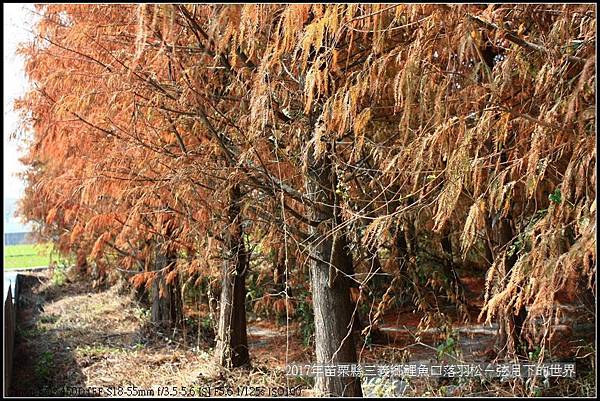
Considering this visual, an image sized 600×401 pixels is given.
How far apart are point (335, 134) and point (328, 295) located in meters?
1.01

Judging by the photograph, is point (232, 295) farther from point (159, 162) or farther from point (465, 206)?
point (465, 206)

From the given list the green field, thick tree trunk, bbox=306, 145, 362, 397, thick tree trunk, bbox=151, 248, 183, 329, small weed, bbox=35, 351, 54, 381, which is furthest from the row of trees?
the green field

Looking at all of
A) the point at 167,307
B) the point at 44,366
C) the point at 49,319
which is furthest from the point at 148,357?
the point at 49,319

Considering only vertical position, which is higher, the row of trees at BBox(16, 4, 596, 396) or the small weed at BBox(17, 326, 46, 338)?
the row of trees at BBox(16, 4, 596, 396)

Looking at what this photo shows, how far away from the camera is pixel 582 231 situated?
1.93 metres

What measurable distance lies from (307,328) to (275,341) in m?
0.52

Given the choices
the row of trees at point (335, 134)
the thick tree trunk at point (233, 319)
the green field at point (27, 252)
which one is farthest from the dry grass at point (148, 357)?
the green field at point (27, 252)

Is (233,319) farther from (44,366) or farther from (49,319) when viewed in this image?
(49,319)

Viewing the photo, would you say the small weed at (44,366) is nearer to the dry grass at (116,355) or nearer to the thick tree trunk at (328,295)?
the dry grass at (116,355)

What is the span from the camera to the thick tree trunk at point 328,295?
3436mm

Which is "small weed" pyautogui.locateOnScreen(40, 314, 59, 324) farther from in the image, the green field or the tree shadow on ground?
the green field

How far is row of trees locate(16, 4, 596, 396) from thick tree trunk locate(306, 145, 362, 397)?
0.04 ft

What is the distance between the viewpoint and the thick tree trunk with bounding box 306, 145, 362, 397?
3.44m

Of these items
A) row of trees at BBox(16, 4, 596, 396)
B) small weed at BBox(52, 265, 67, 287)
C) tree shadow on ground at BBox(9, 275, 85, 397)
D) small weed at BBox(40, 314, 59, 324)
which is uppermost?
row of trees at BBox(16, 4, 596, 396)
